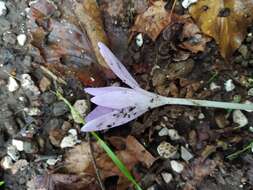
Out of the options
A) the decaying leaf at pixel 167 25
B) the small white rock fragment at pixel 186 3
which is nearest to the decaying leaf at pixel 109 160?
the decaying leaf at pixel 167 25

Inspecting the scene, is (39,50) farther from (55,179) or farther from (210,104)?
(210,104)

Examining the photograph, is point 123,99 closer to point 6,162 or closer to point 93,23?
point 93,23

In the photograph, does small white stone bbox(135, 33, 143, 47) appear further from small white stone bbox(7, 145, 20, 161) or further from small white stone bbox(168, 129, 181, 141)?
small white stone bbox(7, 145, 20, 161)

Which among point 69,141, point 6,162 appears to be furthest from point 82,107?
point 6,162

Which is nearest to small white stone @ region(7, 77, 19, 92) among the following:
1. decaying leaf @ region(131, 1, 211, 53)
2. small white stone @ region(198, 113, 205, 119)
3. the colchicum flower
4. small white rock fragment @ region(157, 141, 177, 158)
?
the colchicum flower

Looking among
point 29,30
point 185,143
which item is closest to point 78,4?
point 29,30
